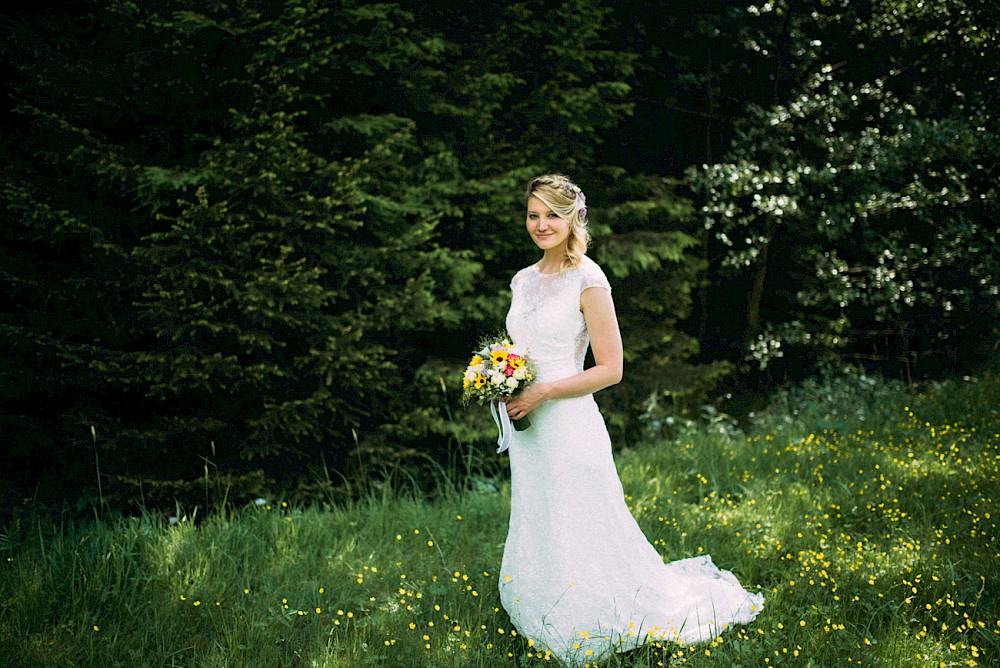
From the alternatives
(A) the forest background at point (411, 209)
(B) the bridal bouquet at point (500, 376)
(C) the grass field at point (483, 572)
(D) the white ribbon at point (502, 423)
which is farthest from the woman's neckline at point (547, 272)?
(A) the forest background at point (411, 209)

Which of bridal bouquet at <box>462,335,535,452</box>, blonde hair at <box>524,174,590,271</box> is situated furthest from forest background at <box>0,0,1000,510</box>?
blonde hair at <box>524,174,590,271</box>

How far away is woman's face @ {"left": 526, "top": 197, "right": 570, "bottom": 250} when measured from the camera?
333 centimetres

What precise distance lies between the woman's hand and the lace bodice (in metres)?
0.16

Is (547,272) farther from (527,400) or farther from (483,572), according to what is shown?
(483,572)

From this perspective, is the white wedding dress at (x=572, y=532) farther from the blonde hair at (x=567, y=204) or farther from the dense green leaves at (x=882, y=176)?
the dense green leaves at (x=882, y=176)

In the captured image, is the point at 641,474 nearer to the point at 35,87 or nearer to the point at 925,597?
the point at 925,597

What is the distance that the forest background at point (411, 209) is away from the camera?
5.68 meters

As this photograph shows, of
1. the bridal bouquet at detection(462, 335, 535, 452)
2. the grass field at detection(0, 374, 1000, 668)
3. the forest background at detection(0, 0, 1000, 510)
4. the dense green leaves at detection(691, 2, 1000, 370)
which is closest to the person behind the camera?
the bridal bouquet at detection(462, 335, 535, 452)

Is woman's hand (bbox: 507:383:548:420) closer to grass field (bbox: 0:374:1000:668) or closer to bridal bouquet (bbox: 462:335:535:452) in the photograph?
bridal bouquet (bbox: 462:335:535:452)

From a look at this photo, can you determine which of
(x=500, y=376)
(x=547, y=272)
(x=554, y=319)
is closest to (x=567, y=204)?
(x=547, y=272)

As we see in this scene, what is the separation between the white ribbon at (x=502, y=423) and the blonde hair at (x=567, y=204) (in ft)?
2.36

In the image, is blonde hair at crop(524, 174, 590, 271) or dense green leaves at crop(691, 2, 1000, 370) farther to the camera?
dense green leaves at crop(691, 2, 1000, 370)

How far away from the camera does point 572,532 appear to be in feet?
11.0

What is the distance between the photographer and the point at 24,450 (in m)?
5.71
